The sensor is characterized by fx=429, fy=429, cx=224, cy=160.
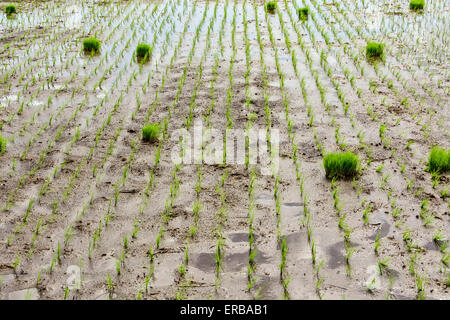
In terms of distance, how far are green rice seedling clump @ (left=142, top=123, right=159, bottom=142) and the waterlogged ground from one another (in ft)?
0.24

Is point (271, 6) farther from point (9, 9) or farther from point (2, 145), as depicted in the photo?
point (2, 145)

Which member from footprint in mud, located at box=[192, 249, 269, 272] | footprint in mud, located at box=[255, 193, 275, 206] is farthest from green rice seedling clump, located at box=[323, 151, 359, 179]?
footprint in mud, located at box=[192, 249, 269, 272]

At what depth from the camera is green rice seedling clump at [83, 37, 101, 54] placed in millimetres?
5777

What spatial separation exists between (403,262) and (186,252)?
121 centimetres

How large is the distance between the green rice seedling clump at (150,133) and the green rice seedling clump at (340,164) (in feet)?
4.71

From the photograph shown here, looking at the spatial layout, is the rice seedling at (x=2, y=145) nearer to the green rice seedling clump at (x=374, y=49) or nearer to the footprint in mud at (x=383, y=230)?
the footprint in mud at (x=383, y=230)

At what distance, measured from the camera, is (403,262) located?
93.7 inches

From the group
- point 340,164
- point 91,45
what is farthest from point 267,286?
point 91,45

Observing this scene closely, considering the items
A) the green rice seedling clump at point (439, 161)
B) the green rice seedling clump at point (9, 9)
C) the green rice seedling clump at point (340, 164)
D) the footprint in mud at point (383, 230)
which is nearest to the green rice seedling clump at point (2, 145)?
the green rice seedling clump at point (340, 164)

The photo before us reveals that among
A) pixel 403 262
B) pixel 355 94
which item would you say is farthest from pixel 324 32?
pixel 403 262

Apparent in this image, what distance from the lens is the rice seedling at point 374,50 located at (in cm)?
544

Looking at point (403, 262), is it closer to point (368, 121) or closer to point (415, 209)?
point (415, 209)

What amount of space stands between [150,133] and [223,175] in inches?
32.1

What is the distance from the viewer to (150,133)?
11.9 feet
